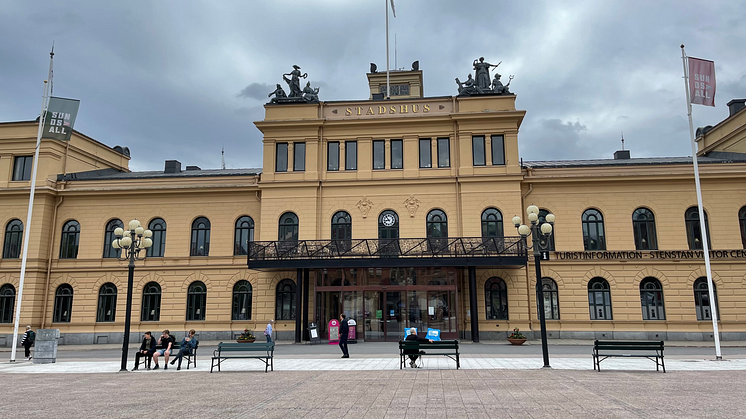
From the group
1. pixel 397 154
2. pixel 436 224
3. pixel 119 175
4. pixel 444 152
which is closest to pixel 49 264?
pixel 119 175

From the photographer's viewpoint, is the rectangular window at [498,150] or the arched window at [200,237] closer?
the rectangular window at [498,150]

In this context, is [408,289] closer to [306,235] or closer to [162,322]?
[306,235]

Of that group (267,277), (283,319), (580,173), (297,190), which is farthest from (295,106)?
(580,173)

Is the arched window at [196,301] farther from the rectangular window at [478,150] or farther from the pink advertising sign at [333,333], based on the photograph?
the rectangular window at [478,150]

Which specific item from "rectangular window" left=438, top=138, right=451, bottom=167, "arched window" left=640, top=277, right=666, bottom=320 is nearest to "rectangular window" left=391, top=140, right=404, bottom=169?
"rectangular window" left=438, top=138, right=451, bottom=167

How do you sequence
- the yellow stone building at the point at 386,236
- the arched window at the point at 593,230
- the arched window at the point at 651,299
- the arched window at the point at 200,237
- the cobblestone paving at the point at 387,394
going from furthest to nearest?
the arched window at the point at 200,237
the arched window at the point at 593,230
the arched window at the point at 651,299
the yellow stone building at the point at 386,236
the cobblestone paving at the point at 387,394

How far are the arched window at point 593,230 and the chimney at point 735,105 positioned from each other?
470 inches

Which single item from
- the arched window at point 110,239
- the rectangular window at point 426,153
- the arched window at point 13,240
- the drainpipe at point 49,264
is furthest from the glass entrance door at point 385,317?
the arched window at point 13,240

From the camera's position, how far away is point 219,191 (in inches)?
1246

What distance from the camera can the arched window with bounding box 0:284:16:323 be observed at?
30.7 m

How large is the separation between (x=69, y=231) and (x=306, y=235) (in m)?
15.9

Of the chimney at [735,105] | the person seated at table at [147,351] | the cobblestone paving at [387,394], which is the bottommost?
the cobblestone paving at [387,394]

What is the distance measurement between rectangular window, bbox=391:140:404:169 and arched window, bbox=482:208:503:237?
5.85 m

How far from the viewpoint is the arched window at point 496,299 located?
92.6 feet
